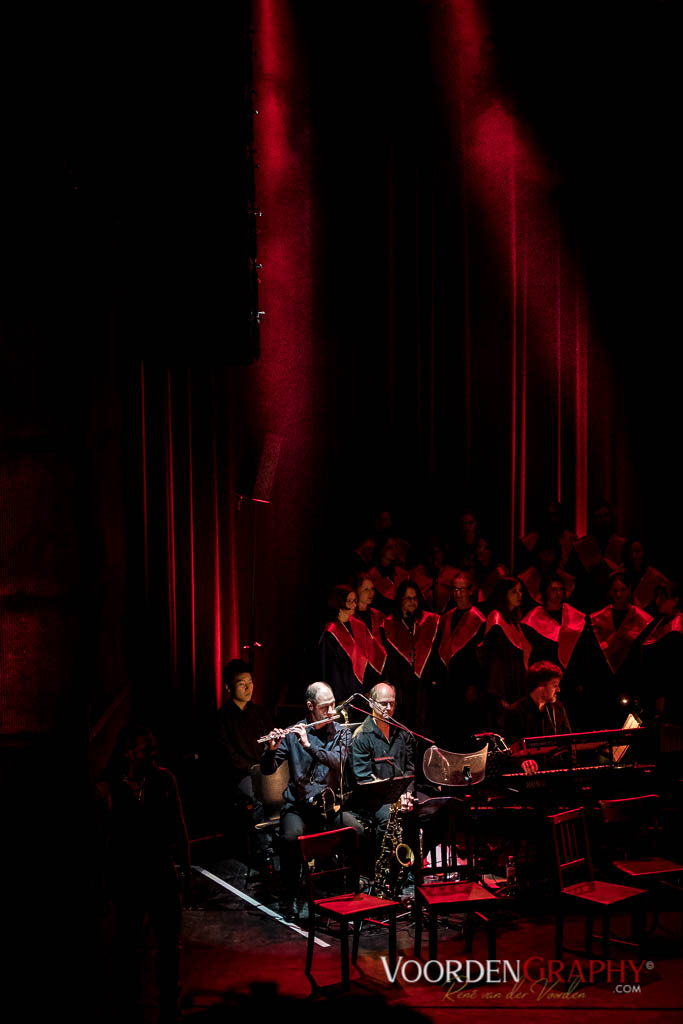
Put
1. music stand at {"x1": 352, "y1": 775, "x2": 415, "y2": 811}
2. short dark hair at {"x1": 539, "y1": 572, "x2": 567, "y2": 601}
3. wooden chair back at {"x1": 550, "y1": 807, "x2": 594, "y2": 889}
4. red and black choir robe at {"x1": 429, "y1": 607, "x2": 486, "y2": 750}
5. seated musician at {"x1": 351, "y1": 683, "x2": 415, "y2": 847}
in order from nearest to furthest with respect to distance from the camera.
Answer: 1. wooden chair back at {"x1": 550, "y1": 807, "x2": 594, "y2": 889}
2. music stand at {"x1": 352, "y1": 775, "x2": 415, "y2": 811}
3. seated musician at {"x1": 351, "y1": 683, "x2": 415, "y2": 847}
4. red and black choir robe at {"x1": 429, "y1": 607, "x2": 486, "y2": 750}
5. short dark hair at {"x1": 539, "y1": 572, "x2": 567, "y2": 601}

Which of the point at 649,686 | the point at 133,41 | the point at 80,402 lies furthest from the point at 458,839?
the point at 133,41

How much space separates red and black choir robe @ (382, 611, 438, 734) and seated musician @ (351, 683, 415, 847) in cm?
123

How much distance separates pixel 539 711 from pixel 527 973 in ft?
7.42

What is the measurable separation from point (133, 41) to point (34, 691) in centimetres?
387

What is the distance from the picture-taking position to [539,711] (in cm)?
759

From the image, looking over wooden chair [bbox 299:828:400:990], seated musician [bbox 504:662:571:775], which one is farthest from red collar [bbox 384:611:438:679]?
wooden chair [bbox 299:828:400:990]

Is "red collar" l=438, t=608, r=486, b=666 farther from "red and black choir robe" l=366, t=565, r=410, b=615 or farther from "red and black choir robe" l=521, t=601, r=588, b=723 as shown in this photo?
"red and black choir robe" l=366, t=565, r=410, b=615

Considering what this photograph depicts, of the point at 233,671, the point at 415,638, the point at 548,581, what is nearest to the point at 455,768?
the point at 233,671

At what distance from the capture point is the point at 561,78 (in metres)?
12.5

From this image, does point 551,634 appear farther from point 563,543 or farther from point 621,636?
point 563,543

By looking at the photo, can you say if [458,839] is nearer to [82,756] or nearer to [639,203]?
[82,756]

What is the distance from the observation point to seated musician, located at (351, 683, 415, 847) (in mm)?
7027

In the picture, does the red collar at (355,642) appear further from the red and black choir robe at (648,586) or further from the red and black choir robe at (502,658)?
the red and black choir robe at (648,586)

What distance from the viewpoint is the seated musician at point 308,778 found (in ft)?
22.2
